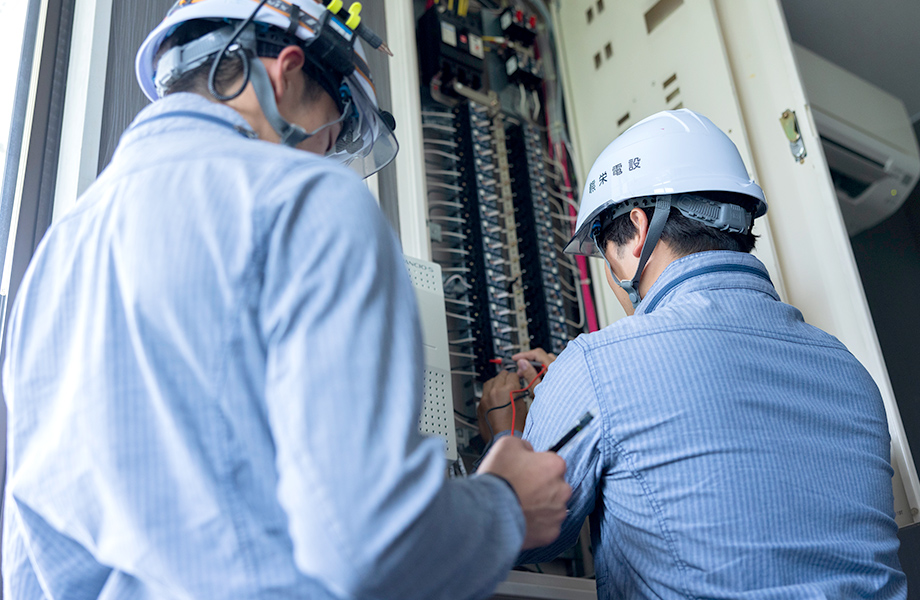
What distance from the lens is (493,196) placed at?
91.9 inches

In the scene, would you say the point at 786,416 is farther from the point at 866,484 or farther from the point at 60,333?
the point at 60,333

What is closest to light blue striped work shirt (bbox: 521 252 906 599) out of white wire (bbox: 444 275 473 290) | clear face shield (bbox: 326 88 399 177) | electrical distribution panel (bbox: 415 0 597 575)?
clear face shield (bbox: 326 88 399 177)

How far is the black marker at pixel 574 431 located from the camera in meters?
1.04

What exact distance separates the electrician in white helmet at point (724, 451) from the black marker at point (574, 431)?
0.03 meters

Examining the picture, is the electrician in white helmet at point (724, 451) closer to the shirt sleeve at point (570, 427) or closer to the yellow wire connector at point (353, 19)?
the shirt sleeve at point (570, 427)

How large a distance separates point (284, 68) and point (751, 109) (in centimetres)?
154

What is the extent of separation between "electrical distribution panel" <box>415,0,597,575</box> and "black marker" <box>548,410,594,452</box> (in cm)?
93

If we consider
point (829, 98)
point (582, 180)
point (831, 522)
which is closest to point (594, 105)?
point (582, 180)

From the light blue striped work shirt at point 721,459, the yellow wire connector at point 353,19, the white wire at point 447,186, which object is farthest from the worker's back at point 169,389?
the white wire at point 447,186

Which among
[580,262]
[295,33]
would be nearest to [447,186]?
[580,262]

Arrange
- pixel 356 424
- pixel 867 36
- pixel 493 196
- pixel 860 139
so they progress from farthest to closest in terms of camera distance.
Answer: pixel 867 36
pixel 860 139
pixel 493 196
pixel 356 424

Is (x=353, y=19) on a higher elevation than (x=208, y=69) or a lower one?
higher

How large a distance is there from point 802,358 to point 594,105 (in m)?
1.57

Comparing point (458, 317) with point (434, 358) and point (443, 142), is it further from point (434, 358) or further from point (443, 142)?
point (443, 142)
